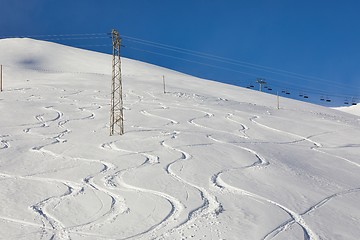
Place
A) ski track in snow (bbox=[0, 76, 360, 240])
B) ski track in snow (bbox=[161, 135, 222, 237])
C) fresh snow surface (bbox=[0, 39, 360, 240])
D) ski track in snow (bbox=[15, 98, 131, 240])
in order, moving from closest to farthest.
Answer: ski track in snow (bbox=[15, 98, 131, 240]) < ski track in snow (bbox=[0, 76, 360, 240]) < fresh snow surface (bbox=[0, 39, 360, 240]) < ski track in snow (bbox=[161, 135, 222, 237])

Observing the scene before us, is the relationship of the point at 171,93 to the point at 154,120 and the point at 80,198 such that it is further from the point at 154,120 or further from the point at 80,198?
the point at 80,198

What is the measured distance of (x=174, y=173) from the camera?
517 inches

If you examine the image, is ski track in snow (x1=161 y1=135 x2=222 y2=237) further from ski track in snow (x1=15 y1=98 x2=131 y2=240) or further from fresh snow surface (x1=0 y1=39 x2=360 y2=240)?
ski track in snow (x1=15 y1=98 x2=131 y2=240)

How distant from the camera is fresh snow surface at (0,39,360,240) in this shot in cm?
943

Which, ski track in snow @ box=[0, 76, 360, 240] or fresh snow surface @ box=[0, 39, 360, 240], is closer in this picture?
ski track in snow @ box=[0, 76, 360, 240]

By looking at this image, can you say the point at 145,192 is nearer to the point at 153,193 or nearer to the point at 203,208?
the point at 153,193

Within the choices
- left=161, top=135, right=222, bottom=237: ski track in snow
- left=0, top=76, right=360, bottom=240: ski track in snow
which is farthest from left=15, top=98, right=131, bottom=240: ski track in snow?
left=161, top=135, right=222, bottom=237: ski track in snow

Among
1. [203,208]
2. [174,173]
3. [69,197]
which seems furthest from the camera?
[174,173]

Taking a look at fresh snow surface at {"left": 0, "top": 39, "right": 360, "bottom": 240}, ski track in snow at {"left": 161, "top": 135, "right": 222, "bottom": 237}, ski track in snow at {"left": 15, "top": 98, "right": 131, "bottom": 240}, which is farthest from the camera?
ski track in snow at {"left": 161, "top": 135, "right": 222, "bottom": 237}

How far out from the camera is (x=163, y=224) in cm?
935

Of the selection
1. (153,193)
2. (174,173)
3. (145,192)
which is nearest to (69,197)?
(145,192)

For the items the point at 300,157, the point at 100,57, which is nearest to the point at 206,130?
the point at 300,157

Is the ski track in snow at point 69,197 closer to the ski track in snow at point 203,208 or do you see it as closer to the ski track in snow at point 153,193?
the ski track in snow at point 153,193

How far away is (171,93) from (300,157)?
1827cm
